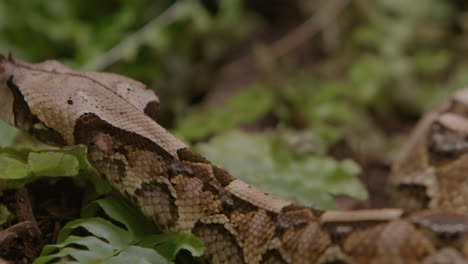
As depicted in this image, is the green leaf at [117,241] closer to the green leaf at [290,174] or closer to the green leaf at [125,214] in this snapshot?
the green leaf at [125,214]

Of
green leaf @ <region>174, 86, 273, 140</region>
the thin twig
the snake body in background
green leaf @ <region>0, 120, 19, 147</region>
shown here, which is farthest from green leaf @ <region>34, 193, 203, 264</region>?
the thin twig

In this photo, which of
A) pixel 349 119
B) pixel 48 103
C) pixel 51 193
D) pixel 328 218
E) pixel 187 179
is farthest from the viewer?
pixel 349 119

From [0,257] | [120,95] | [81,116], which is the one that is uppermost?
[120,95]

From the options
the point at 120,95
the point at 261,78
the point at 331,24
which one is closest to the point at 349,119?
the point at 261,78

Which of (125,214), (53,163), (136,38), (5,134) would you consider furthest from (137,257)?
(136,38)

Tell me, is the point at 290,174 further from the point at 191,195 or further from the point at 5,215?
the point at 5,215

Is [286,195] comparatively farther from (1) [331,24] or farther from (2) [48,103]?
(1) [331,24]

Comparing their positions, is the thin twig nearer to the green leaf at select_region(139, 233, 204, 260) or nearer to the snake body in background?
the snake body in background
